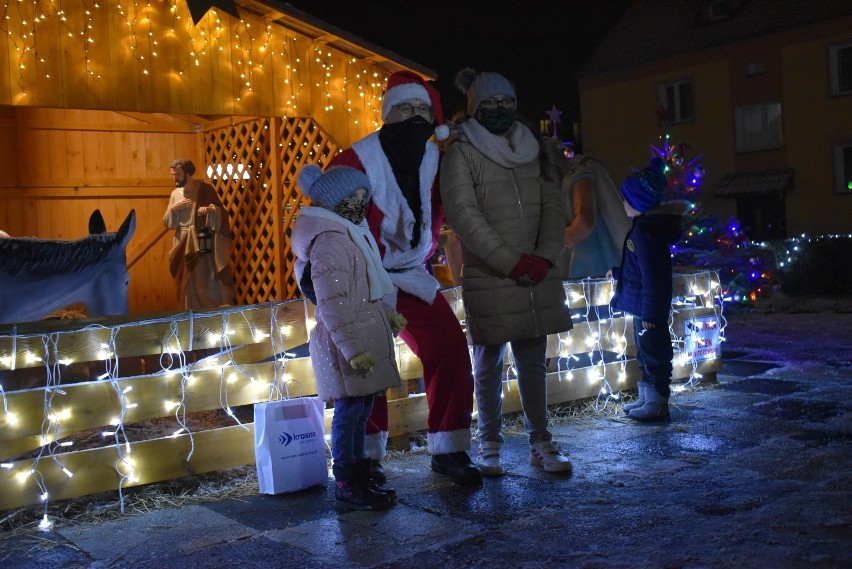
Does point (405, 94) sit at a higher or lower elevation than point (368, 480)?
higher

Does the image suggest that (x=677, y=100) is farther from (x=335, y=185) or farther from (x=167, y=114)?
(x=335, y=185)

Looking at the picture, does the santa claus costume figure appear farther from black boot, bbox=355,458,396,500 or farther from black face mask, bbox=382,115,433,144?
black boot, bbox=355,458,396,500

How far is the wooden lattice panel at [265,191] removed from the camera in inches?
297

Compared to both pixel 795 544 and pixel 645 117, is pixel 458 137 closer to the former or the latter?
pixel 795 544

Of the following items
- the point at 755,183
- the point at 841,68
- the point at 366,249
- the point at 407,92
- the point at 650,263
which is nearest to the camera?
the point at 366,249

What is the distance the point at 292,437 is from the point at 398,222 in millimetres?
899

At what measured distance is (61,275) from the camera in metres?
3.95

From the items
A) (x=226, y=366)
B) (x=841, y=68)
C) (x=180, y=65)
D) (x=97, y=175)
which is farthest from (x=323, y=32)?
(x=841, y=68)

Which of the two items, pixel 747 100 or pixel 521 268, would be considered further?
pixel 747 100

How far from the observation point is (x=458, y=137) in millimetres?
3379

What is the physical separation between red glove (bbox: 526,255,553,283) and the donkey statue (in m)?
2.06

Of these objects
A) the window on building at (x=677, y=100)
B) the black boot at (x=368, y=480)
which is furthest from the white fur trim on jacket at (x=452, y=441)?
the window on building at (x=677, y=100)

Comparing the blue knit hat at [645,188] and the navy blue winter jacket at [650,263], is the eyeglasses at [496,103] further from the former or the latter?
the navy blue winter jacket at [650,263]

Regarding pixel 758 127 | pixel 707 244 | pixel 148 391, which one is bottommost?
pixel 148 391
